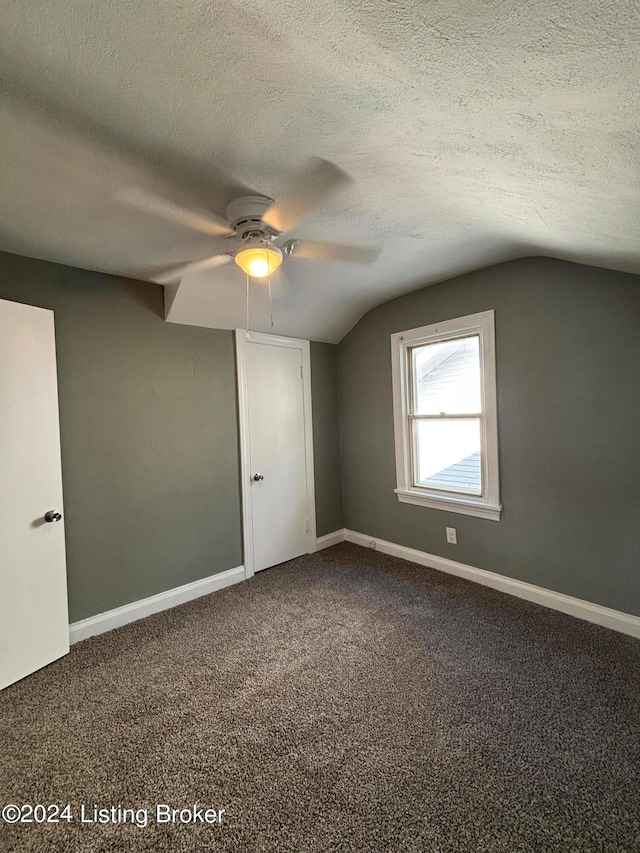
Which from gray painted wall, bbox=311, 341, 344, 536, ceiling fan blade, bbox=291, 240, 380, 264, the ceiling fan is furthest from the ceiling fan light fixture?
gray painted wall, bbox=311, 341, 344, 536

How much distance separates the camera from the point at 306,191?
1.54 meters

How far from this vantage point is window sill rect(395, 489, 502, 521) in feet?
9.35

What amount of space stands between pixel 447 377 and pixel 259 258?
2.03 metres

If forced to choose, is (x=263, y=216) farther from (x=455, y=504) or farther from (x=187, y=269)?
(x=455, y=504)

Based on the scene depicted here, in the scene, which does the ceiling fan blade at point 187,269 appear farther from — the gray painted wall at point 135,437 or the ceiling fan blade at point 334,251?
the ceiling fan blade at point 334,251

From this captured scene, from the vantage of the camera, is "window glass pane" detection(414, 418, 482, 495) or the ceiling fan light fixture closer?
the ceiling fan light fixture

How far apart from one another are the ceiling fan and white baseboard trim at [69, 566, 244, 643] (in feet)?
7.76

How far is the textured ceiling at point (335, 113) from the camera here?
2.51ft

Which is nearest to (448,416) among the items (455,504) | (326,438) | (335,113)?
(455,504)

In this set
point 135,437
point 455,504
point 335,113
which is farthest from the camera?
point 455,504

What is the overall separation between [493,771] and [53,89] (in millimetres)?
2725

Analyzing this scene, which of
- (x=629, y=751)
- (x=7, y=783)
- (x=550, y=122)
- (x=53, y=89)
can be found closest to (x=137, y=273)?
(x=53, y=89)

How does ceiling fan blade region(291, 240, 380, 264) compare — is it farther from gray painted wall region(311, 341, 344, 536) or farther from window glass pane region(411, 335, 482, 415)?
gray painted wall region(311, 341, 344, 536)

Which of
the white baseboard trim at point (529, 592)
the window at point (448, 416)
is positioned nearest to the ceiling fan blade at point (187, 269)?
the window at point (448, 416)
